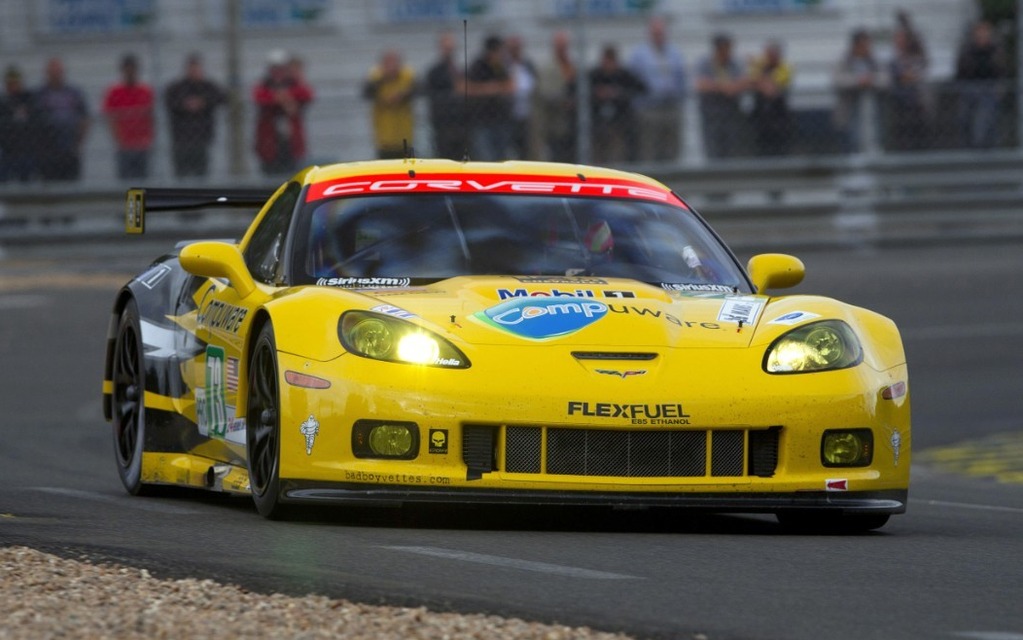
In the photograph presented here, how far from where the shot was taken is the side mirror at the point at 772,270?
758cm

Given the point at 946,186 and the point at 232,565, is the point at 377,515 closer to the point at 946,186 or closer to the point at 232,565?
the point at 232,565

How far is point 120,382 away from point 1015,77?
11.6 metres

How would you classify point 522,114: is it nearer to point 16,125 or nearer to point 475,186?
point 16,125

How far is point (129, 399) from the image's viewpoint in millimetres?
8211

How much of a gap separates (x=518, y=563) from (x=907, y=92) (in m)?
13.2

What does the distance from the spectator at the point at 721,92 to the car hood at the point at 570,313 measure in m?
10.9

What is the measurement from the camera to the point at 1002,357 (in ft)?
50.0

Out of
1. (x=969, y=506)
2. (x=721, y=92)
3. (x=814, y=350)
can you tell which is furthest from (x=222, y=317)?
(x=721, y=92)

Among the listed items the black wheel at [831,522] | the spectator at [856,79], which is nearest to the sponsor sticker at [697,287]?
the black wheel at [831,522]

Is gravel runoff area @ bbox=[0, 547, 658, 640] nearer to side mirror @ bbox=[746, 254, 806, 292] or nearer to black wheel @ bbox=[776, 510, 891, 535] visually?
black wheel @ bbox=[776, 510, 891, 535]

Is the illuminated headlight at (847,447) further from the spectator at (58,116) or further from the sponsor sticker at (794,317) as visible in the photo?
the spectator at (58,116)

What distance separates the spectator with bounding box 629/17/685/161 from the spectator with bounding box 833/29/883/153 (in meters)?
1.35

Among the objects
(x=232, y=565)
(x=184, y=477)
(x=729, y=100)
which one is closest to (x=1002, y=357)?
(x=729, y=100)

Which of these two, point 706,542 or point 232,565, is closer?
point 232,565
